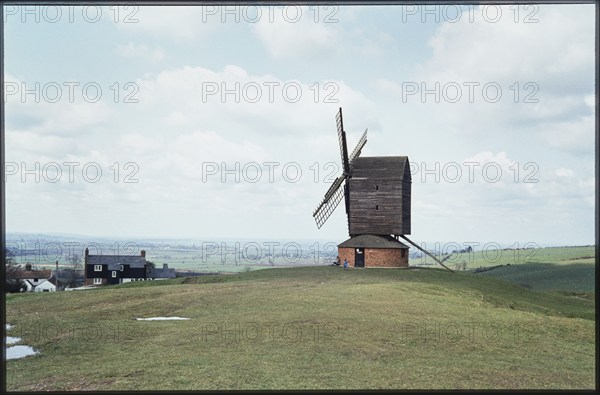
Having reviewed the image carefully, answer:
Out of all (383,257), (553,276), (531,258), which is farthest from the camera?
(531,258)

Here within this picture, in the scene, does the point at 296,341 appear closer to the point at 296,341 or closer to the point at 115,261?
the point at 296,341

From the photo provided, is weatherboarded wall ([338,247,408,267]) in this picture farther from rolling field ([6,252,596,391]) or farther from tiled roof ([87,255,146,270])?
tiled roof ([87,255,146,270])

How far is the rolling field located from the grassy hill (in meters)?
0.07

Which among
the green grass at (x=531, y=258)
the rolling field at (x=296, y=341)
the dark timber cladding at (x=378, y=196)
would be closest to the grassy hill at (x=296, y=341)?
the rolling field at (x=296, y=341)

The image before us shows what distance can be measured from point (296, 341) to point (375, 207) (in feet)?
108

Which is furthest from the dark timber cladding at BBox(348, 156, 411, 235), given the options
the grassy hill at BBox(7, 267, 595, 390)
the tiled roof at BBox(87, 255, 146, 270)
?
the tiled roof at BBox(87, 255, 146, 270)

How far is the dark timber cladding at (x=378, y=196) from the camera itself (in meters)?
54.4

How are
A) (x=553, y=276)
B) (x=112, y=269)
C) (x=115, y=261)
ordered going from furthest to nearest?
(x=115, y=261) → (x=112, y=269) → (x=553, y=276)

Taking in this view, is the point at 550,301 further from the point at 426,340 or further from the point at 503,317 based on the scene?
the point at 426,340

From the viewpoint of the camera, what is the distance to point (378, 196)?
54.7 meters

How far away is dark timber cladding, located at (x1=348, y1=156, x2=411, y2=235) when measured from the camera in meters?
54.4

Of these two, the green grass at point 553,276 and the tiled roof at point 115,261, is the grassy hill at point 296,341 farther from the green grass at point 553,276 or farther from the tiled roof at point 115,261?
the tiled roof at point 115,261

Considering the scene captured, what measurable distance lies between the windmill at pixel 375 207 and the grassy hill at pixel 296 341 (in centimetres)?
1261

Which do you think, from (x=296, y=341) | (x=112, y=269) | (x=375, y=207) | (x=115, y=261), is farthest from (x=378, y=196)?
(x=115, y=261)
